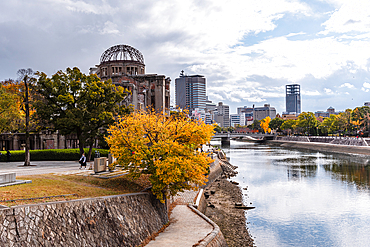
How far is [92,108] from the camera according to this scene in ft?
129

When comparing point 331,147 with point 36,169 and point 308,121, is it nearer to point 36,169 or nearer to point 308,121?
point 308,121

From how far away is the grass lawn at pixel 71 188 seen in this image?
543 inches

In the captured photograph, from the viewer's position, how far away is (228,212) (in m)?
29.6

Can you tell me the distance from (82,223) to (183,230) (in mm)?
6887

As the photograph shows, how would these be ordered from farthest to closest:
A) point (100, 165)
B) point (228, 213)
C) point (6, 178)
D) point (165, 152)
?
1. point (228, 213)
2. point (100, 165)
3. point (165, 152)
4. point (6, 178)

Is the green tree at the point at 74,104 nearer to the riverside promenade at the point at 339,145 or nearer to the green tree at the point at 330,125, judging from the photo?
the riverside promenade at the point at 339,145

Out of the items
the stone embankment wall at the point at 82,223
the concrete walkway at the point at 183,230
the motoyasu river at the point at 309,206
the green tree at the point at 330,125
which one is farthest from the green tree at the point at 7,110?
the green tree at the point at 330,125

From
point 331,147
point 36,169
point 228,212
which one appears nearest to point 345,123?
point 331,147

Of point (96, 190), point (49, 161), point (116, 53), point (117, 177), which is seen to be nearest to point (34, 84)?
point (49, 161)

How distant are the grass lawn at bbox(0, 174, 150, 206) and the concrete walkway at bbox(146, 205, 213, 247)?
3340mm

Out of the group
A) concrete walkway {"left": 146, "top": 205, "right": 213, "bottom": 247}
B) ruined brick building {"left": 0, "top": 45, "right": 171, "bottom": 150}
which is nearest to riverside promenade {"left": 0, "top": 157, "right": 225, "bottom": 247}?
concrete walkway {"left": 146, "top": 205, "right": 213, "bottom": 247}

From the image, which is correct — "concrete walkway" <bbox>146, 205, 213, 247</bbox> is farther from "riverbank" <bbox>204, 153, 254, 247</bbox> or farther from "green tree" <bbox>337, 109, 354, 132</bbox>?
"green tree" <bbox>337, 109, 354, 132</bbox>

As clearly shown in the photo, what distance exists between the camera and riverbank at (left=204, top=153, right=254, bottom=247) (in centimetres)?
2298

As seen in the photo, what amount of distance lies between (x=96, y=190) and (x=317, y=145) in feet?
322
